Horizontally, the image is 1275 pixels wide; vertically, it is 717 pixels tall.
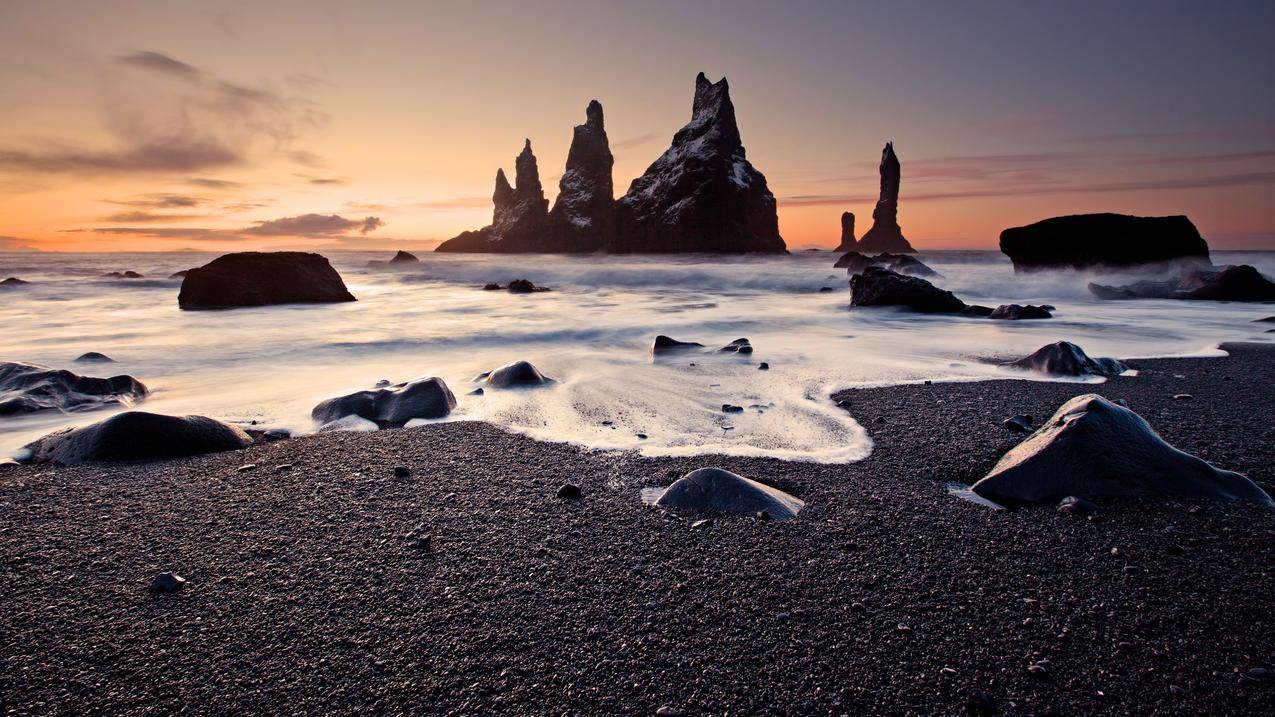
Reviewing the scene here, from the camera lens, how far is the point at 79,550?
2469 millimetres

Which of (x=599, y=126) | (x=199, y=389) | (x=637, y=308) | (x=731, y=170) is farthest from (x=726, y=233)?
(x=199, y=389)

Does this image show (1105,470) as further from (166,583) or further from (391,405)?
(391,405)

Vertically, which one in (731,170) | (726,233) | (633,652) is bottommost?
(633,652)

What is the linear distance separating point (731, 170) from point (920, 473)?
260 ft

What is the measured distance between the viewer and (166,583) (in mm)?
2180

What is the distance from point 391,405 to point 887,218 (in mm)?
110527

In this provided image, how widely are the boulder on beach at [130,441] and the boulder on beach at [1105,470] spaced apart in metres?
4.48

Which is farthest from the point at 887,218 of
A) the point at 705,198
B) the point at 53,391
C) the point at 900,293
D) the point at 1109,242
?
the point at 53,391

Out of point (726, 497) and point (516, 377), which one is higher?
point (516, 377)

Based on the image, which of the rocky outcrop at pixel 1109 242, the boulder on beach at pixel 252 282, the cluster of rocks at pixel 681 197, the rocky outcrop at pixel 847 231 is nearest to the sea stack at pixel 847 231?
the rocky outcrop at pixel 847 231

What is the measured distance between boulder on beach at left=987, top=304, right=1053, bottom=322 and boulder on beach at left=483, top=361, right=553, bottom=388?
8934 mm

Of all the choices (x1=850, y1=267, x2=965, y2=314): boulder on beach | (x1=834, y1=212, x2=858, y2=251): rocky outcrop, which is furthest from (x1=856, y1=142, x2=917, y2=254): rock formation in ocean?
(x1=850, y1=267, x2=965, y2=314): boulder on beach

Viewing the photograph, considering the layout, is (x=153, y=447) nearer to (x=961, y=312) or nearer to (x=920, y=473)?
(x=920, y=473)

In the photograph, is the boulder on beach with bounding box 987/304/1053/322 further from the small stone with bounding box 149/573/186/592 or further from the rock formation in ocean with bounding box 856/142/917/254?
the rock formation in ocean with bounding box 856/142/917/254
